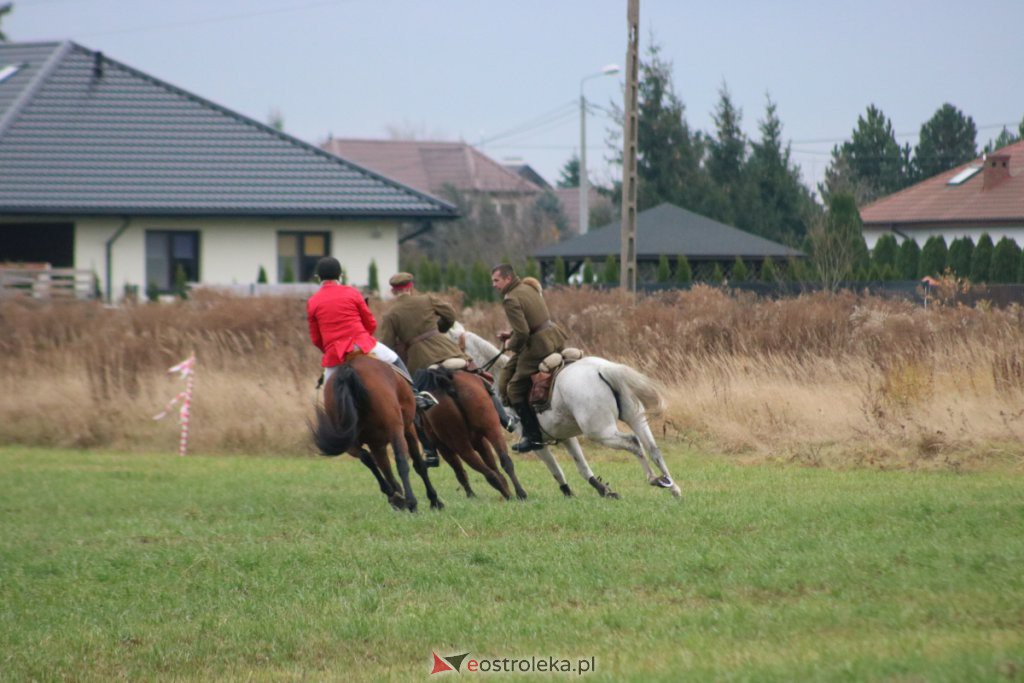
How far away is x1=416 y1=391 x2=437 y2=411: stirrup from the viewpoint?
14.3m

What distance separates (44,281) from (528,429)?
2300 cm

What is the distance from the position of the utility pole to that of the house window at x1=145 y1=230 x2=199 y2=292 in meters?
15.7

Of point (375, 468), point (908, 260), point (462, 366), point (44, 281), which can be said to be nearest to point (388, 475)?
point (375, 468)

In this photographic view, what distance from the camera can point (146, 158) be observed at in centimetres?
4144

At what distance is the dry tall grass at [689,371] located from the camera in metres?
18.5

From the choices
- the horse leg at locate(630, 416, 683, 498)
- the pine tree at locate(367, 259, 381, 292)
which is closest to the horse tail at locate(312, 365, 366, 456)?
the horse leg at locate(630, 416, 683, 498)

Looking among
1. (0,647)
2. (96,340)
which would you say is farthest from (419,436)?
(96,340)

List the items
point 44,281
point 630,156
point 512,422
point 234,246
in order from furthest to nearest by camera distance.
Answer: point 234,246
point 44,281
point 630,156
point 512,422

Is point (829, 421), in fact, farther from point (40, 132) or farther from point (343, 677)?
point (40, 132)

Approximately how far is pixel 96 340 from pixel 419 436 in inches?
495

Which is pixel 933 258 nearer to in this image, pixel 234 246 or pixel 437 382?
pixel 234 246

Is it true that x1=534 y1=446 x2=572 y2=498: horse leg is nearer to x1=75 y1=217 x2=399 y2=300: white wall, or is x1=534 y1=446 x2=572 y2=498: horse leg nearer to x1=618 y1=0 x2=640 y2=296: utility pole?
x1=618 y1=0 x2=640 y2=296: utility pole

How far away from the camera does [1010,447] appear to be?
55.8ft

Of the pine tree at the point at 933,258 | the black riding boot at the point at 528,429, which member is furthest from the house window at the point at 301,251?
the black riding boot at the point at 528,429
